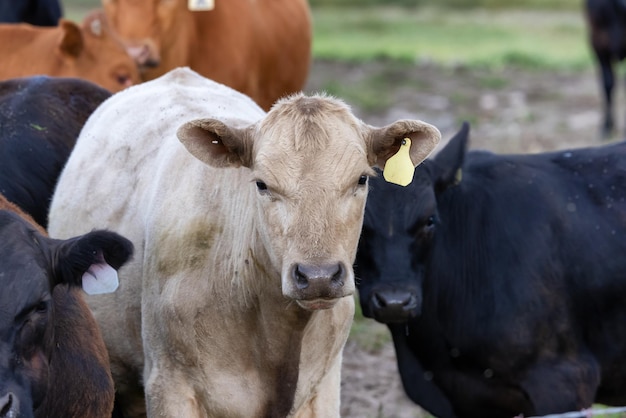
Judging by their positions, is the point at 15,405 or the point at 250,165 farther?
the point at 250,165

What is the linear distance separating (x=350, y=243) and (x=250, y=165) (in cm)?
49

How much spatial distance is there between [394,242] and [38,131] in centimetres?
176

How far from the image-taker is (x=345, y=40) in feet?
82.0

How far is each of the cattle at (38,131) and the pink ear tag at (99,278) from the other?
1.17 metres

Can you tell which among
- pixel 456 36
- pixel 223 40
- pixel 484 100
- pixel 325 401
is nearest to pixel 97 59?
pixel 223 40

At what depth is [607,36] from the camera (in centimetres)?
1419

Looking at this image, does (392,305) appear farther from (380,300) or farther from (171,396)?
(171,396)

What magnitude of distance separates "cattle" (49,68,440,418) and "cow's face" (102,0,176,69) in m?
2.86

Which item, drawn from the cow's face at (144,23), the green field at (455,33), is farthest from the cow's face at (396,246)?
the green field at (455,33)

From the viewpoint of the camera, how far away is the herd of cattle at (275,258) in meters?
4.14

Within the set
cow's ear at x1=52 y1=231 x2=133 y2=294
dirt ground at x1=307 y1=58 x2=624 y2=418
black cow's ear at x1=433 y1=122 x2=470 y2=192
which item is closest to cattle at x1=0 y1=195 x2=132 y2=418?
cow's ear at x1=52 y1=231 x2=133 y2=294

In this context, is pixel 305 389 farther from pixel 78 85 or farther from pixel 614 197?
pixel 78 85

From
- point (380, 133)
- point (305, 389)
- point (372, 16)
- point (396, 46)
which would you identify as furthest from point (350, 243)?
point (372, 16)

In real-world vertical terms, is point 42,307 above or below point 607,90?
above
